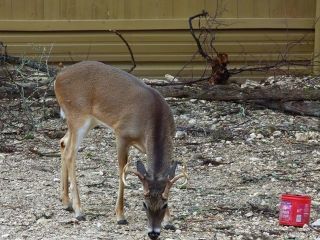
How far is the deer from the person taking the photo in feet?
23.7

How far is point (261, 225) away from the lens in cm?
734

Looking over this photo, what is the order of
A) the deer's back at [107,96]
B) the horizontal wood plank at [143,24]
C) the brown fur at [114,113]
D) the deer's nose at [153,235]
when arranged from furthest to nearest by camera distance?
the horizontal wood plank at [143,24] < the deer's back at [107,96] < the brown fur at [114,113] < the deer's nose at [153,235]

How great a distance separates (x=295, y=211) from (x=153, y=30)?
6.25 metres

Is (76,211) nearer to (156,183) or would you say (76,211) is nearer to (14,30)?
(156,183)

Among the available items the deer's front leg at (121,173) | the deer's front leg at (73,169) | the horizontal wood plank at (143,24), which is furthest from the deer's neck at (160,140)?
the horizontal wood plank at (143,24)

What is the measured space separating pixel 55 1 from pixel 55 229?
6341 mm

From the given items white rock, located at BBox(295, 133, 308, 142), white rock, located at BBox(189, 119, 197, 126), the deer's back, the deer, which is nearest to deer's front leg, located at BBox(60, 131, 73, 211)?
the deer

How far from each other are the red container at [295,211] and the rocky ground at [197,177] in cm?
6

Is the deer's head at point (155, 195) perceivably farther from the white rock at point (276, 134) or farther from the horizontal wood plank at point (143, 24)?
the horizontal wood plank at point (143, 24)

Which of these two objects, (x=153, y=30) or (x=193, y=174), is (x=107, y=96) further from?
(x=153, y=30)

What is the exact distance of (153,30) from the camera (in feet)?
42.7

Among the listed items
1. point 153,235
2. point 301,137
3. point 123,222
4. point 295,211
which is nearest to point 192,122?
point 301,137

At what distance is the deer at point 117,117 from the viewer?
23.7 feet

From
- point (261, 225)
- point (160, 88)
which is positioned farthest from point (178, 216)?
point (160, 88)
